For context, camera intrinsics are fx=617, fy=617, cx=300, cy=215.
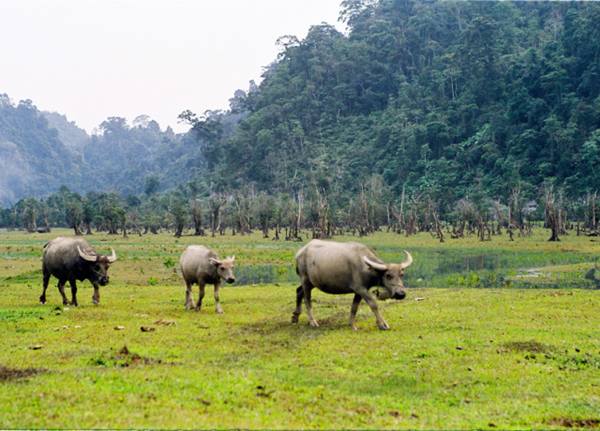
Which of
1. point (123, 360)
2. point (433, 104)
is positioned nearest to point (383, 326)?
point (123, 360)

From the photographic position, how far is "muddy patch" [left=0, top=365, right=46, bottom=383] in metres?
9.55

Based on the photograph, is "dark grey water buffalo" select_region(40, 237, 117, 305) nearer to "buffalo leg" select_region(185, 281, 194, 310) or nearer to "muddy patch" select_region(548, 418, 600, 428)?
"buffalo leg" select_region(185, 281, 194, 310)

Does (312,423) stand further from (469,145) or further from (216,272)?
(469,145)

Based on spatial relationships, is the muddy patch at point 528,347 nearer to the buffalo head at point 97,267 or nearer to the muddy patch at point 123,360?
the muddy patch at point 123,360

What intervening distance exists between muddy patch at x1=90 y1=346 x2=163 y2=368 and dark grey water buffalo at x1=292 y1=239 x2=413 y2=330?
495cm

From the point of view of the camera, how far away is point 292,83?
13012 cm

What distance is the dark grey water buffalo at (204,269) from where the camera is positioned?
17078 mm

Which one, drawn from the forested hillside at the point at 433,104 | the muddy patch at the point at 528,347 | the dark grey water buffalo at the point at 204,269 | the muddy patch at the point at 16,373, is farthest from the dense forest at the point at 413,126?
the muddy patch at the point at 16,373

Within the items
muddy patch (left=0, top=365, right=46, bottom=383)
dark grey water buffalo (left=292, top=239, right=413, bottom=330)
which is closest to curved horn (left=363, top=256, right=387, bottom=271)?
dark grey water buffalo (left=292, top=239, right=413, bottom=330)

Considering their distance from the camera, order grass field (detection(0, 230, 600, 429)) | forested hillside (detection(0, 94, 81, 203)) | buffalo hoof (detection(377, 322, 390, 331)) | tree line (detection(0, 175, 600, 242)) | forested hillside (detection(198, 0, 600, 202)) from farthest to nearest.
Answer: forested hillside (detection(0, 94, 81, 203)) → forested hillside (detection(198, 0, 600, 202)) → tree line (detection(0, 175, 600, 242)) → buffalo hoof (detection(377, 322, 390, 331)) → grass field (detection(0, 230, 600, 429))

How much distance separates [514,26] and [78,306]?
372 ft

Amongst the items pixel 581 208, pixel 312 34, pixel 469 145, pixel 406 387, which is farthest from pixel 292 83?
pixel 406 387

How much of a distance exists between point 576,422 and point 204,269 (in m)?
11.4

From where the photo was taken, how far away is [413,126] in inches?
3829
